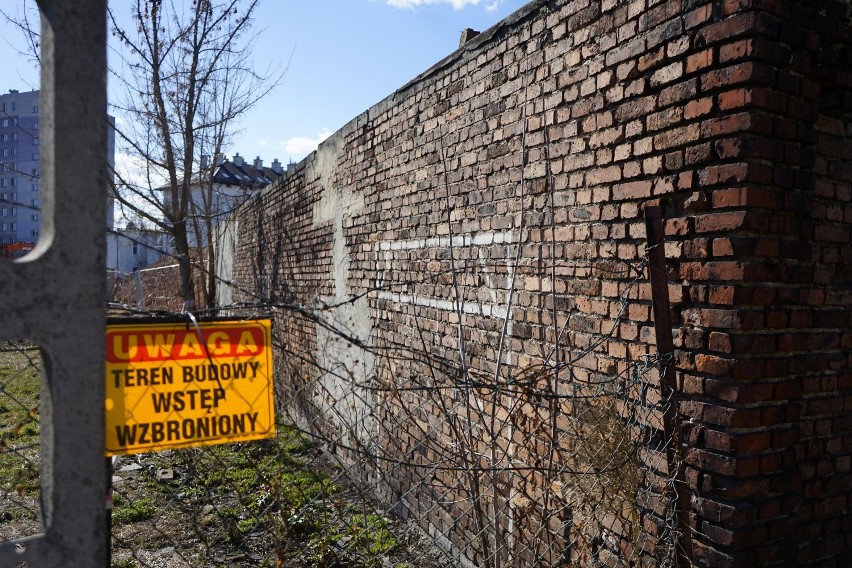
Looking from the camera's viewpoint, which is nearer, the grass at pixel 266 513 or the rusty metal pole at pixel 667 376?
the rusty metal pole at pixel 667 376

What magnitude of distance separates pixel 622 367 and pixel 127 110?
9650 millimetres

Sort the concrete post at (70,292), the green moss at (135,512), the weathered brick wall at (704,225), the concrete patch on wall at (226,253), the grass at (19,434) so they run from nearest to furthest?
1. the concrete post at (70,292)
2. the weathered brick wall at (704,225)
3. the grass at (19,434)
4. the green moss at (135,512)
5. the concrete patch on wall at (226,253)

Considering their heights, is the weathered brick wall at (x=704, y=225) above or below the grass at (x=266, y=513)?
above

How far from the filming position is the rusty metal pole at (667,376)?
2549 mm

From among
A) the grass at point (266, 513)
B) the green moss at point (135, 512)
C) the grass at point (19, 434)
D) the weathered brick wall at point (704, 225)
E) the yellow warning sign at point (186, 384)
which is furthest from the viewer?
the green moss at point (135, 512)

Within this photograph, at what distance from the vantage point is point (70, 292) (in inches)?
58.9

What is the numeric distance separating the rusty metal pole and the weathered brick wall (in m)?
0.04

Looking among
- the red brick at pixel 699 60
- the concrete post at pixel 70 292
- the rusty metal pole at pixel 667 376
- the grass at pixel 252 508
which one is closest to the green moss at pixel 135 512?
the grass at pixel 252 508

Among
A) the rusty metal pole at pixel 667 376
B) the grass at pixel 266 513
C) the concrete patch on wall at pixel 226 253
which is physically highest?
the concrete patch on wall at pixel 226 253

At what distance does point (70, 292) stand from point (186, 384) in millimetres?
560

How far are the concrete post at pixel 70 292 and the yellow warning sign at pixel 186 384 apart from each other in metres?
0.31

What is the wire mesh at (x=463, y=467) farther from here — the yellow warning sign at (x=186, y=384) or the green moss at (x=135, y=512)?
the yellow warning sign at (x=186, y=384)

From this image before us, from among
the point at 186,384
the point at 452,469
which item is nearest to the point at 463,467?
the point at 452,469

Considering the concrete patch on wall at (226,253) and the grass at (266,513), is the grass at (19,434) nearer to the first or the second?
the grass at (266,513)
